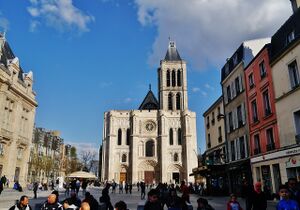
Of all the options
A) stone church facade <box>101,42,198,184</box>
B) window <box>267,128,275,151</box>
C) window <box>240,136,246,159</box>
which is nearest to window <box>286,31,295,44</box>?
window <box>267,128,275,151</box>

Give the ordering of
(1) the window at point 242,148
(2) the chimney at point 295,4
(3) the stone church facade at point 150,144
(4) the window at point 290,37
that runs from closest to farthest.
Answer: (4) the window at point 290,37 < (2) the chimney at point 295,4 < (1) the window at point 242,148 < (3) the stone church facade at point 150,144

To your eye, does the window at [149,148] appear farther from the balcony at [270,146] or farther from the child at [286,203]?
the child at [286,203]

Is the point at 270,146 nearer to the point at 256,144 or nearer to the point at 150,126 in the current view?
the point at 256,144

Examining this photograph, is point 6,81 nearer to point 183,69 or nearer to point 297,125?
point 297,125

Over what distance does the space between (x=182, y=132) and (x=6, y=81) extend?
131ft

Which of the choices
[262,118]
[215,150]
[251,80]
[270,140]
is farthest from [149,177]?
[270,140]

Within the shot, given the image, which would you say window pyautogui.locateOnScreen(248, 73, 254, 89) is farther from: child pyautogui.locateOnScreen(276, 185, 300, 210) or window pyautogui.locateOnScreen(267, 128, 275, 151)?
child pyautogui.locateOnScreen(276, 185, 300, 210)

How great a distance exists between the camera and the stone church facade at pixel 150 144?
56656 mm

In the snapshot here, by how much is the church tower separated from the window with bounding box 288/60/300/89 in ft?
153

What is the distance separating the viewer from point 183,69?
67.7 metres

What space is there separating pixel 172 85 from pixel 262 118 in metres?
48.0

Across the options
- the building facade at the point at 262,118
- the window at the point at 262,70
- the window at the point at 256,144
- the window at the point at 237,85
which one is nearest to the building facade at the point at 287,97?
the building facade at the point at 262,118

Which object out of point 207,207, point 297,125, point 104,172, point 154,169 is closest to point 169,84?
point 154,169

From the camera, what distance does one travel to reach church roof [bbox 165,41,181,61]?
235 ft
